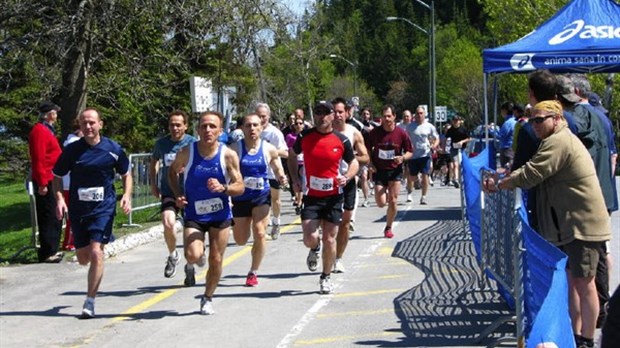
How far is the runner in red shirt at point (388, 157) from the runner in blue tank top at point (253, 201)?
363cm

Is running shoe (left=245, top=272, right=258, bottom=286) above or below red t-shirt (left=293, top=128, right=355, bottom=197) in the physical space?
below

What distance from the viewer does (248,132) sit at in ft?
37.1

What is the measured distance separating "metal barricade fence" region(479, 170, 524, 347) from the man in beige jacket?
0.78 feet

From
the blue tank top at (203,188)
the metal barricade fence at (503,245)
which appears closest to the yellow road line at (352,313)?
the metal barricade fence at (503,245)

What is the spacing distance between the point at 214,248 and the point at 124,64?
10.2 metres

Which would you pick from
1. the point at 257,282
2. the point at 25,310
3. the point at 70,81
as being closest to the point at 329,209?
the point at 257,282

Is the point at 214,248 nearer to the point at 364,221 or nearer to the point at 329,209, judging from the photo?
the point at 329,209

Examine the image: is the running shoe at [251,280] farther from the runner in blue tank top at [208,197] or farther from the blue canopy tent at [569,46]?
the blue canopy tent at [569,46]

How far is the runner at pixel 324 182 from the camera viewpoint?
10.3 m

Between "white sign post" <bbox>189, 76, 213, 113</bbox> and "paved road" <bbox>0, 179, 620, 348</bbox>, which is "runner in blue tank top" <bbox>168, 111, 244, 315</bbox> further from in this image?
"white sign post" <bbox>189, 76, 213, 113</bbox>

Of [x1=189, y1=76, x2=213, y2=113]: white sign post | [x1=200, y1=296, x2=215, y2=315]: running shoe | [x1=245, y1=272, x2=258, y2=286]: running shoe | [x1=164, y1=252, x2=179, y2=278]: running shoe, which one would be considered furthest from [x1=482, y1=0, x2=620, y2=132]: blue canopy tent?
[x1=200, y1=296, x2=215, y2=315]: running shoe

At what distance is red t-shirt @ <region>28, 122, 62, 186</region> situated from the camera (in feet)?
42.8

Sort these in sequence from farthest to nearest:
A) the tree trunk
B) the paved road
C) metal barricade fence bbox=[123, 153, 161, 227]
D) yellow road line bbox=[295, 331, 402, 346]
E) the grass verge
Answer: metal barricade fence bbox=[123, 153, 161, 227] → the tree trunk → the grass verge → the paved road → yellow road line bbox=[295, 331, 402, 346]

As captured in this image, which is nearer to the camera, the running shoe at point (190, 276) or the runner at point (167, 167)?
the running shoe at point (190, 276)
